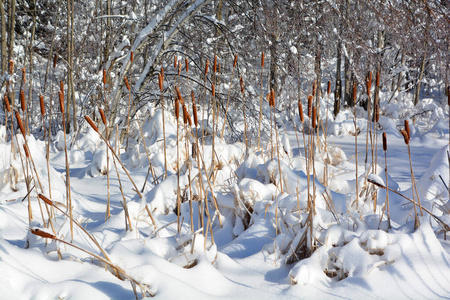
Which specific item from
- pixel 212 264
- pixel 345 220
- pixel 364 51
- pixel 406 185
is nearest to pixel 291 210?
pixel 345 220

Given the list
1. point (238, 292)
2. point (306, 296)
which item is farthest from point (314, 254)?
point (238, 292)

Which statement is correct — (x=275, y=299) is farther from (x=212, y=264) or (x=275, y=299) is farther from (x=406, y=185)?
(x=406, y=185)

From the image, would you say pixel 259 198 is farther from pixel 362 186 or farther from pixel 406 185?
pixel 406 185

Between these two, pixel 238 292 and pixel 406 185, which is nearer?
pixel 238 292

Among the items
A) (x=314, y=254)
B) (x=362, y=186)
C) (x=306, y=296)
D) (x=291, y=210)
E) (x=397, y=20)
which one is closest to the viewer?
(x=306, y=296)

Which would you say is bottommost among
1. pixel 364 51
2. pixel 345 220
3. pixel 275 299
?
pixel 275 299

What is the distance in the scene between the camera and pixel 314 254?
120 centimetres

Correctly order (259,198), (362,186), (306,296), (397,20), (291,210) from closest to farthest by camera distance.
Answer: (306,296) < (291,210) < (259,198) < (362,186) < (397,20)

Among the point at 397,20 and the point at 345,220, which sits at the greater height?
the point at 397,20

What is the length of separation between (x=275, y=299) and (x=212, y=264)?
249 mm

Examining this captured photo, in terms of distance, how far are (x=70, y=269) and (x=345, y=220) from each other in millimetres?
939

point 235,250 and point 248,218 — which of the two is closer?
point 235,250

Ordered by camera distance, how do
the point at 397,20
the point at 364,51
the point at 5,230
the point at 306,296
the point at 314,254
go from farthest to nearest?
the point at 364,51
the point at 397,20
the point at 5,230
the point at 314,254
the point at 306,296

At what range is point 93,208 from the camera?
74.5 inches
